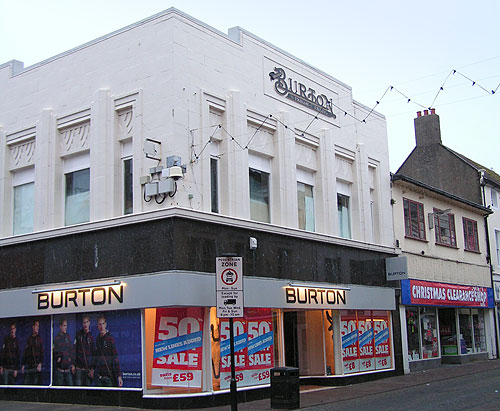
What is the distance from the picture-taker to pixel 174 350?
629 inches

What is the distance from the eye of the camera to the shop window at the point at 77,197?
18.2 m

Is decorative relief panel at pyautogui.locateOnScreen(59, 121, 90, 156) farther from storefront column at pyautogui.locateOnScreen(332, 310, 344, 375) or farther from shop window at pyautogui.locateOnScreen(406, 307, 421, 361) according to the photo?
shop window at pyautogui.locateOnScreen(406, 307, 421, 361)

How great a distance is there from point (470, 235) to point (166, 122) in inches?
793

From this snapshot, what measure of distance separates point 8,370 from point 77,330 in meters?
3.18

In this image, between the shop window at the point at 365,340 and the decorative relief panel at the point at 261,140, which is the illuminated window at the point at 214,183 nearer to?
the decorative relief panel at the point at 261,140

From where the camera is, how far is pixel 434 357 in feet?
89.1

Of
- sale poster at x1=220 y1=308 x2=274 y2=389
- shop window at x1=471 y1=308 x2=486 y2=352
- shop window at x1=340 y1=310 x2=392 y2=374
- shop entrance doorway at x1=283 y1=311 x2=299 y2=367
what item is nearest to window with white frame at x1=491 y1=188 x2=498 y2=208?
shop window at x1=471 y1=308 x2=486 y2=352

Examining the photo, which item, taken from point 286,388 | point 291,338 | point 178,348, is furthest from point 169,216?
point 291,338

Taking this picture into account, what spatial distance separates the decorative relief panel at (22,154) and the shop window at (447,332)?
18455 millimetres

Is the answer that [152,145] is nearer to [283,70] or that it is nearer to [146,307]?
[146,307]

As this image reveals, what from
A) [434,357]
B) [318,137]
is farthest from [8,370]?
[434,357]

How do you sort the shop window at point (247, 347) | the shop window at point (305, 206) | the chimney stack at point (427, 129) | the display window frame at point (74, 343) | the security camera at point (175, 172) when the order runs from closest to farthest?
the security camera at point (175, 172)
the display window frame at point (74, 343)
the shop window at point (247, 347)
the shop window at point (305, 206)
the chimney stack at point (427, 129)

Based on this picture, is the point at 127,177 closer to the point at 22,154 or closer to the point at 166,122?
the point at 166,122

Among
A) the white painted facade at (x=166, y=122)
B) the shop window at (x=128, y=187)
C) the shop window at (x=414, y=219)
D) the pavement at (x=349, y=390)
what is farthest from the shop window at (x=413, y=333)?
the shop window at (x=128, y=187)
